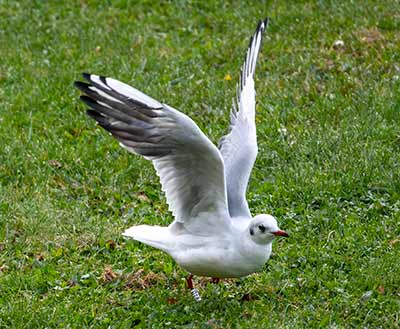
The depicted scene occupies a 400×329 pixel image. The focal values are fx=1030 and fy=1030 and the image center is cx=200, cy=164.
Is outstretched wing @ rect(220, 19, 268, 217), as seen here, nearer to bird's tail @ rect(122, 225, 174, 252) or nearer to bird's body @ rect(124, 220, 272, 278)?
bird's body @ rect(124, 220, 272, 278)

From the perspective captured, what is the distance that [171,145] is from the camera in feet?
18.1

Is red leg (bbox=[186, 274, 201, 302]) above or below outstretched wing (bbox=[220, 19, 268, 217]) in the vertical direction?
below

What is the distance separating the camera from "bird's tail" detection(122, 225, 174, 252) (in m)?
5.95

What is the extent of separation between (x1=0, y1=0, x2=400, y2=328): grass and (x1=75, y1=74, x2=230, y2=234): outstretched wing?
53 cm

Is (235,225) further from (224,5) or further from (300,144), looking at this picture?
(224,5)

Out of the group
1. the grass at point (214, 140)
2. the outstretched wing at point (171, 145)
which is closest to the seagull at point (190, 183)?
the outstretched wing at point (171, 145)

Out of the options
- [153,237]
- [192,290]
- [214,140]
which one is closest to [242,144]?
[153,237]

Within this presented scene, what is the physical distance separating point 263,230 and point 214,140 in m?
2.39

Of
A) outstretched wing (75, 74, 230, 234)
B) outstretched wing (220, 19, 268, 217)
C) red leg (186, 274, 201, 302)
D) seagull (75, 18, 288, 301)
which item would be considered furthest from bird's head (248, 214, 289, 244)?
red leg (186, 274, 201, 302)

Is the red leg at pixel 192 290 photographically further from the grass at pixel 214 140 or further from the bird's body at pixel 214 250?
the bird's body at pixel 214 250

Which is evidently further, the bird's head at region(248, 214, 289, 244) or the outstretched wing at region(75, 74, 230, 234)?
the bird's head at region(248, 214, 289, 244)

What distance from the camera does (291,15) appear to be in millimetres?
10094

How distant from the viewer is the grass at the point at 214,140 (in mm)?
5875

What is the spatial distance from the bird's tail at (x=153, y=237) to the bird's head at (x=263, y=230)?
56cm
